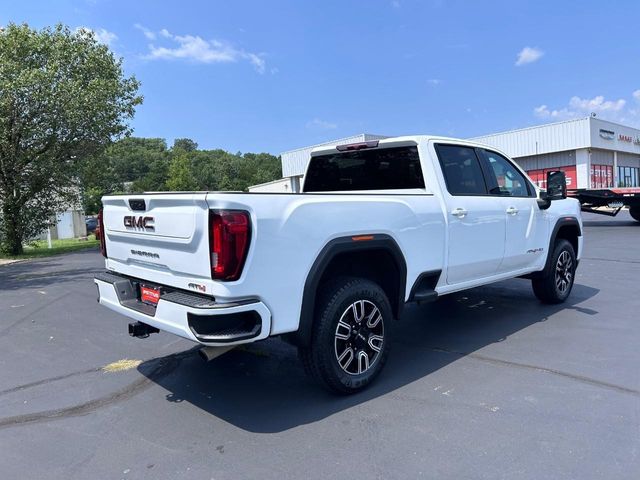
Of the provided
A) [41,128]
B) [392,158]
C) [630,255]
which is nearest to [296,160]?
[41,128]

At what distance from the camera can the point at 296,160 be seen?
44969 millimetres

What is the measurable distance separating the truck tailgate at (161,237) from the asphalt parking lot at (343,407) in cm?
104

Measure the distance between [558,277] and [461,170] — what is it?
2.49 metres

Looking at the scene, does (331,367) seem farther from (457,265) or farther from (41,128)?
(41,128)

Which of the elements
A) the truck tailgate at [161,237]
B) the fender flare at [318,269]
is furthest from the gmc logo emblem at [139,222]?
the fender flare at [318,269]

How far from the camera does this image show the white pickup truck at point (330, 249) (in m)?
3.10

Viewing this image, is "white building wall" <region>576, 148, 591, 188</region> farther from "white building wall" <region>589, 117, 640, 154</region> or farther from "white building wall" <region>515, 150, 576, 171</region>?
"white building wall" <region>589, 117, 640, 154</region>

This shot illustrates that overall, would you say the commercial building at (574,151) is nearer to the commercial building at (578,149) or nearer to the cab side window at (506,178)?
the commercial building at (578,149)

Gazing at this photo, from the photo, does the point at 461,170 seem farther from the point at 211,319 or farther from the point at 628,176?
the point at 628,176

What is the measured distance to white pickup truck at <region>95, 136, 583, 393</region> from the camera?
122 inches

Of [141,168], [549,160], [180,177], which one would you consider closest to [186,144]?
[141,168]

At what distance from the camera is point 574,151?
40.5m

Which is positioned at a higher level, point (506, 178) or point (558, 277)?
point (506, 178)

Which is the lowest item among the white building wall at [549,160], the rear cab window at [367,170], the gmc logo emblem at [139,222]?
the gmc logo emblem at [139,222]
